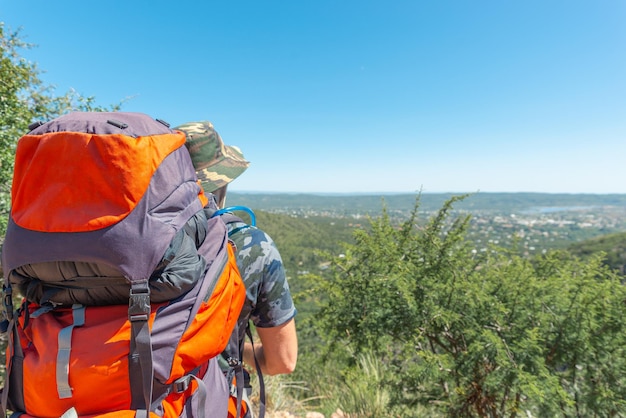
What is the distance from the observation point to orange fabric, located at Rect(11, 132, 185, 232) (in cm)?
72

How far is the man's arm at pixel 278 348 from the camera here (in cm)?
121

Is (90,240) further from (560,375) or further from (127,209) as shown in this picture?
(560,375)

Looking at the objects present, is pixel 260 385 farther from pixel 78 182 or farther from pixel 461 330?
pixel 461 330

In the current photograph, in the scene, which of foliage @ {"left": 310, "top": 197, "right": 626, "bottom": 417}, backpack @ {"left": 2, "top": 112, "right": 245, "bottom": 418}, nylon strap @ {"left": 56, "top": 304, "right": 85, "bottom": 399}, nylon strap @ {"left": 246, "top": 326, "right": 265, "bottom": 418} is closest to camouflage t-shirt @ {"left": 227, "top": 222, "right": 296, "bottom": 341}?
nylon strap @ {"left": 246, "top": 326, "right": 265, "bottom": 418}

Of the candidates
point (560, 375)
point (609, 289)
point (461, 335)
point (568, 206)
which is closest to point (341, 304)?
point (461, 335)

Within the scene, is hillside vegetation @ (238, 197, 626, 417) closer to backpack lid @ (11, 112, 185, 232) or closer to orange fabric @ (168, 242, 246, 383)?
orange fabric @ (168, 242, 246, 383)

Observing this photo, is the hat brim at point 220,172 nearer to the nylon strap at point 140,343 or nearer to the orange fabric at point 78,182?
the orange fabric at point 78,182

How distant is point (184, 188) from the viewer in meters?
0.86

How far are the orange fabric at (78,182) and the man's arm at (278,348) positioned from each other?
0.72 meters

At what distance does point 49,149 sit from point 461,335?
176 inches

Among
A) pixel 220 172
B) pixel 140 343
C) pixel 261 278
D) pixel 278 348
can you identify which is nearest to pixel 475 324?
pixel 278 348

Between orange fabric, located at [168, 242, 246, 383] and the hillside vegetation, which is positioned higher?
orange fabric, located at [168, 242, 246, 383]

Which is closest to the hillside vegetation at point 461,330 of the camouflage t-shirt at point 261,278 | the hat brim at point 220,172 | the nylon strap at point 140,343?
the camouflage t-shirt at point 261,278

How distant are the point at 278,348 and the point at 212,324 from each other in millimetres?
455
